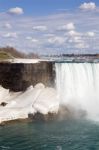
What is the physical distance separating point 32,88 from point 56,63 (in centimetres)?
415

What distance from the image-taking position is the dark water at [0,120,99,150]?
1219 inches

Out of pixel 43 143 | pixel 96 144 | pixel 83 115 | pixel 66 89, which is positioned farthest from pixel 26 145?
pixel 66 89

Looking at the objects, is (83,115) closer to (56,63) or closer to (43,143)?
(56,63)

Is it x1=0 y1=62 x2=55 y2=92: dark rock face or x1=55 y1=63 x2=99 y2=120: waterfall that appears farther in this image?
x1=55 y1=63 x2=99 y2=120: waterfall

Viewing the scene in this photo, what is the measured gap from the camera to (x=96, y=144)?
3138cm

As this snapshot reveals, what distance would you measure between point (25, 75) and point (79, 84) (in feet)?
20.4

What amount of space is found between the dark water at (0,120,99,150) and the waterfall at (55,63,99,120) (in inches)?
228

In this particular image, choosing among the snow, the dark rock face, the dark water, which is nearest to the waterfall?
the dark rock face

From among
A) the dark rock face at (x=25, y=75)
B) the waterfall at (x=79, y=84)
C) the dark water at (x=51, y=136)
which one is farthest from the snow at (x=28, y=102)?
the waterfall at (x=79, y=84)

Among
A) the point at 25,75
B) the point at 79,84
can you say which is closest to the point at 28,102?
the point at 25,75

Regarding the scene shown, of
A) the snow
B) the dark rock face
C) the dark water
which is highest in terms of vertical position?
the dark rock face

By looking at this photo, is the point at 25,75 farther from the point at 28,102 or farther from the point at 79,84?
the point at 79,84

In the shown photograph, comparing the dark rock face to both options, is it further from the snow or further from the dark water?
the dark water

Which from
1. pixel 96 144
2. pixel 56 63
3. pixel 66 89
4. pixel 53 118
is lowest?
pixel 96 144
